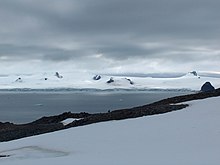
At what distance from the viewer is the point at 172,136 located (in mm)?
15984

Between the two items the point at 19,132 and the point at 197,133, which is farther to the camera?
the point at 19,132

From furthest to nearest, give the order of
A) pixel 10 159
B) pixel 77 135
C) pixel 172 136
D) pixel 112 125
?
pixel 112 125 < pixel 77 135 < pixel 172 136 < pixel 10 159

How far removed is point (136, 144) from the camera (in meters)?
15.0

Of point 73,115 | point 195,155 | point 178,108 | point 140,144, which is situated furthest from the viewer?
point 73,115

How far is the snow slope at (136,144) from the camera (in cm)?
1214

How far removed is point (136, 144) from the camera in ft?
49.2

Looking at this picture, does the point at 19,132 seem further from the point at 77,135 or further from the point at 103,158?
the point at 103,158

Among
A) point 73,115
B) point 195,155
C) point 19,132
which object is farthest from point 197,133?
point 73,115

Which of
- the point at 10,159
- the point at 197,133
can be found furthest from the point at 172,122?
the point at 10,159

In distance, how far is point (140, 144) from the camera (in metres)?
14.9

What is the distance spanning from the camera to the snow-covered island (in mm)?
12203

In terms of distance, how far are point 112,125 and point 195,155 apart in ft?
28.9

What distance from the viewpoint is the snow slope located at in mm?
12141

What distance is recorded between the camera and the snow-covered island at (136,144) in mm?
12203
